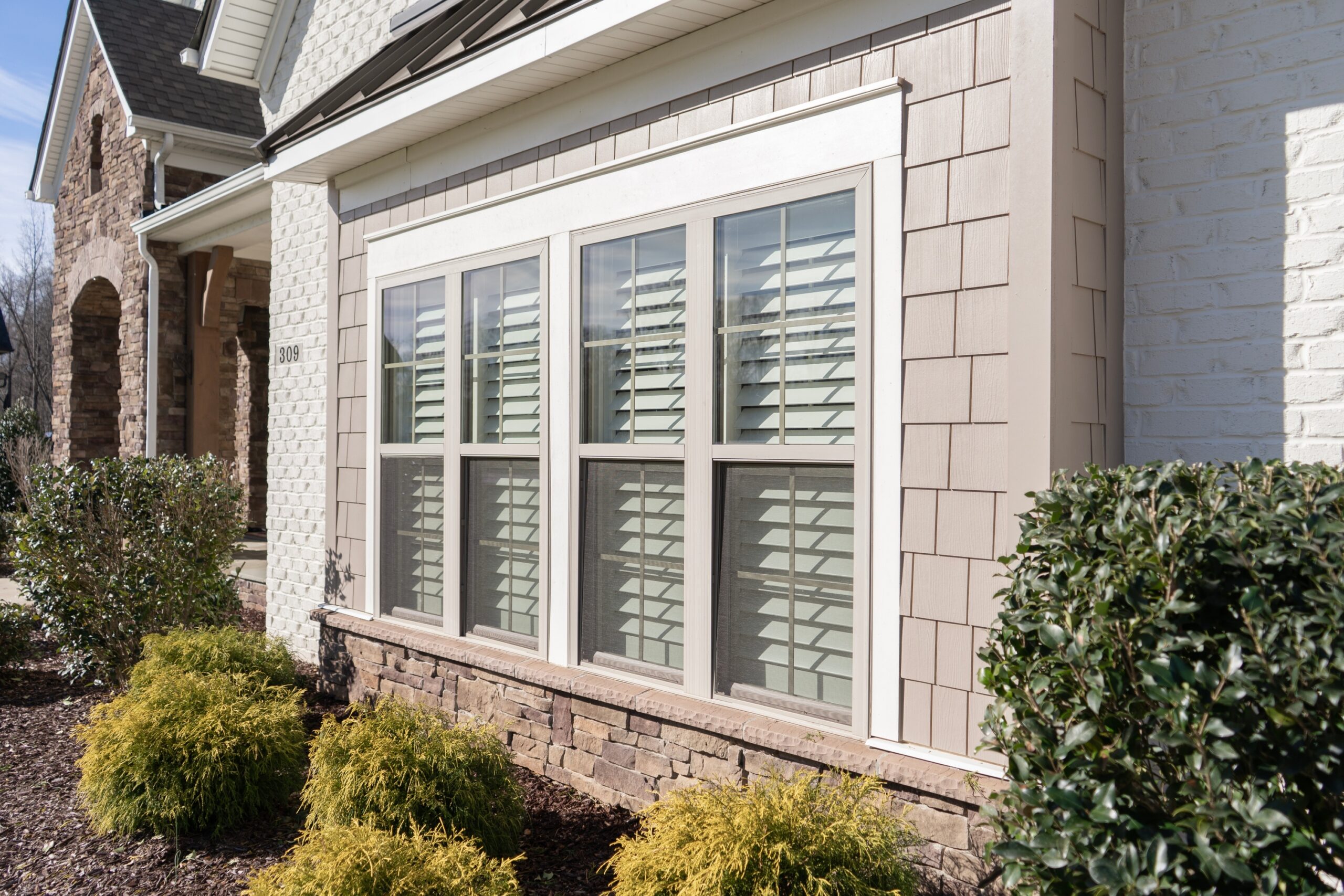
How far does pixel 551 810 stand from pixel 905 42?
133 inches

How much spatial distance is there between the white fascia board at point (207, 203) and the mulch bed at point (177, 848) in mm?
4914

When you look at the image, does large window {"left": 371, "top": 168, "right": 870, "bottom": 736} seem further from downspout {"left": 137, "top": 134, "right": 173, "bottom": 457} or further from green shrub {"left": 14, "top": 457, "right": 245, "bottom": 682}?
downspout {"left": 137, "top": 134, "right": 173, "bottom": 457}

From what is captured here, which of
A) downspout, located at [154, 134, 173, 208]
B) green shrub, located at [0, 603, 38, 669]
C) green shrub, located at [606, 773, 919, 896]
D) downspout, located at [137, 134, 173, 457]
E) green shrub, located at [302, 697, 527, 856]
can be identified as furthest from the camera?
downspout, located at [137, 134, 173, 457]

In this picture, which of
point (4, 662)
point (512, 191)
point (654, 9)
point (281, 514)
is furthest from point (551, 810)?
point (4, 662)

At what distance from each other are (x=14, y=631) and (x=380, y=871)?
558 cm

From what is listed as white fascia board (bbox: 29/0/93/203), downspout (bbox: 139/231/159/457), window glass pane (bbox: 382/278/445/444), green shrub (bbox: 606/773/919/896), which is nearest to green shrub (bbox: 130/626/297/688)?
window glass pane (bbox: 382/278/445/444)

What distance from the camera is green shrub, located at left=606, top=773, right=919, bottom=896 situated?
8.82 ft

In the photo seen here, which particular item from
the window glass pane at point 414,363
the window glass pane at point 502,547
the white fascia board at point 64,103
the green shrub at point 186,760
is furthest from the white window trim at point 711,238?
the white fascia board at point 64,103

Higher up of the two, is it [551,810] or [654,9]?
[654,9]

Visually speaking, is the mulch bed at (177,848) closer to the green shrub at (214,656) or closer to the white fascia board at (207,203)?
the green shrub at (214,656)

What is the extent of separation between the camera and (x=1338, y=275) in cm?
279

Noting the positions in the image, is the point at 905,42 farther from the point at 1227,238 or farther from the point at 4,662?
the point at 4,662

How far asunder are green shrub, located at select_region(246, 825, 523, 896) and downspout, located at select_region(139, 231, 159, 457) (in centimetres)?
879

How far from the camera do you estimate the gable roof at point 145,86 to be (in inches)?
413
